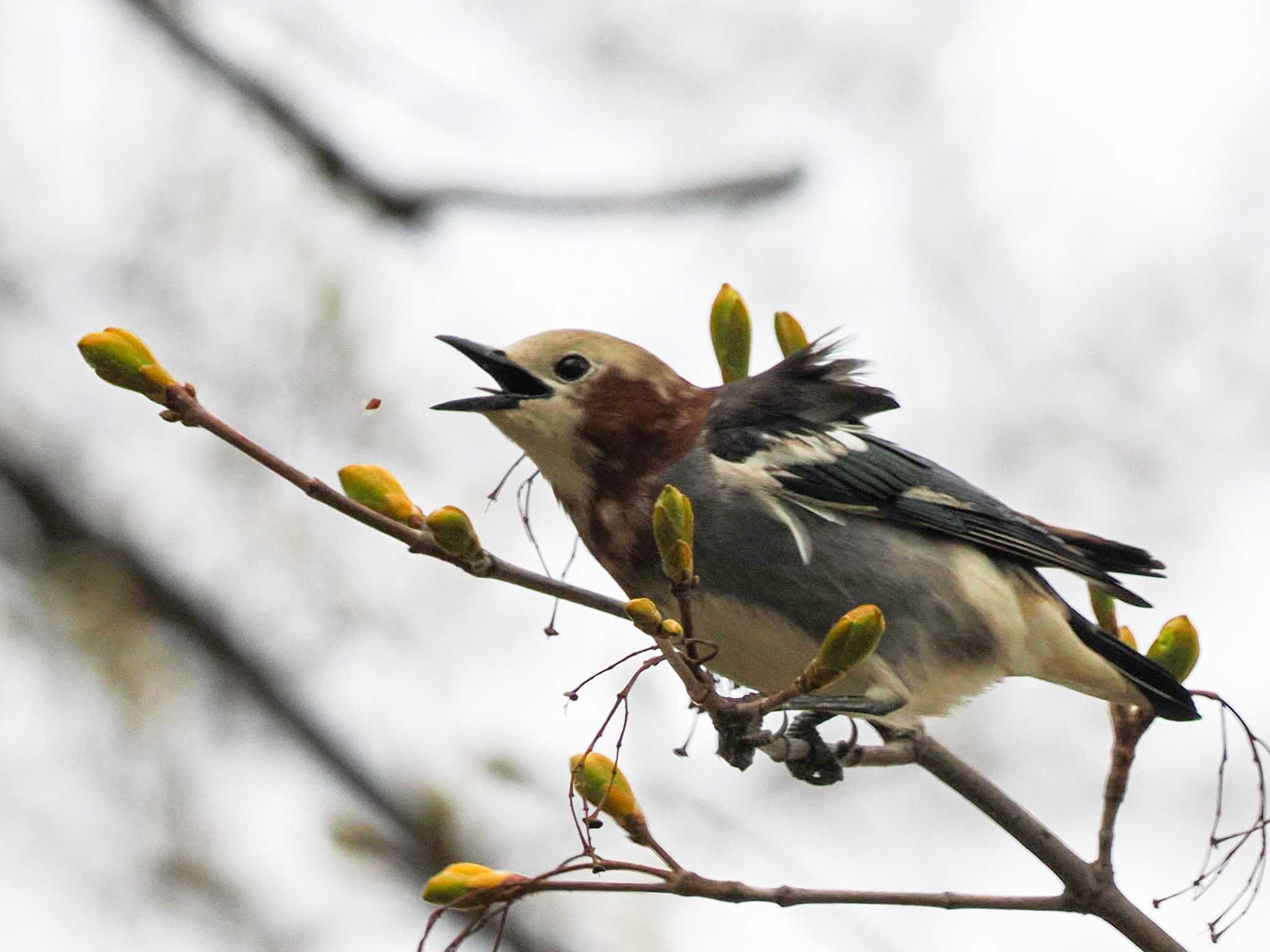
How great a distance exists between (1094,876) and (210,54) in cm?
428

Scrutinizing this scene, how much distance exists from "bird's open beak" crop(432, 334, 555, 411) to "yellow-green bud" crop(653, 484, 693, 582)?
1608 millimetres

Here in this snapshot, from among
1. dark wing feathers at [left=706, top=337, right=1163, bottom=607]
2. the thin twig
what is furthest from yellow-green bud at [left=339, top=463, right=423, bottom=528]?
dark wing feathers at [left=706, top=337, right=1163, bottom=607]

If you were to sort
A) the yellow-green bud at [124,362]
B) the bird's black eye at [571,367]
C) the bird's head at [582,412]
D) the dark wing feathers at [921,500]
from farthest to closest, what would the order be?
the bird's black eye at [571,367] < the bird's head at [582,412] < the dark wing feathers at [921,500] < the yellow-green bud at [124,362]

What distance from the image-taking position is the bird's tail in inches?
159

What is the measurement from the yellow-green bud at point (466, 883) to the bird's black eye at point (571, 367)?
2066 mm

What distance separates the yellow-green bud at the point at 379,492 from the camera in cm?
291

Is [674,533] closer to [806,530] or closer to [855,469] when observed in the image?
[806,530]

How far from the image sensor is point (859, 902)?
2873 millimetres

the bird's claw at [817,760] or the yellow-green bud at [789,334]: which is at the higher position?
the yellow-green bud at [789,334]

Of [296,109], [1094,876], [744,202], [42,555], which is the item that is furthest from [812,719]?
[42,555]

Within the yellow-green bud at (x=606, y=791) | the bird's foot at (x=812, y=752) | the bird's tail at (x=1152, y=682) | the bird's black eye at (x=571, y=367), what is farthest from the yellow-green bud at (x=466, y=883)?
the bird's black eye at (x=571, y=367)

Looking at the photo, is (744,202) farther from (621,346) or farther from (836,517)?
(836,517)

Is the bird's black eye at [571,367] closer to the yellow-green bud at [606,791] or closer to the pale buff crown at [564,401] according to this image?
the pale buff crown at [564,401]

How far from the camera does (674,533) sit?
105 inches
